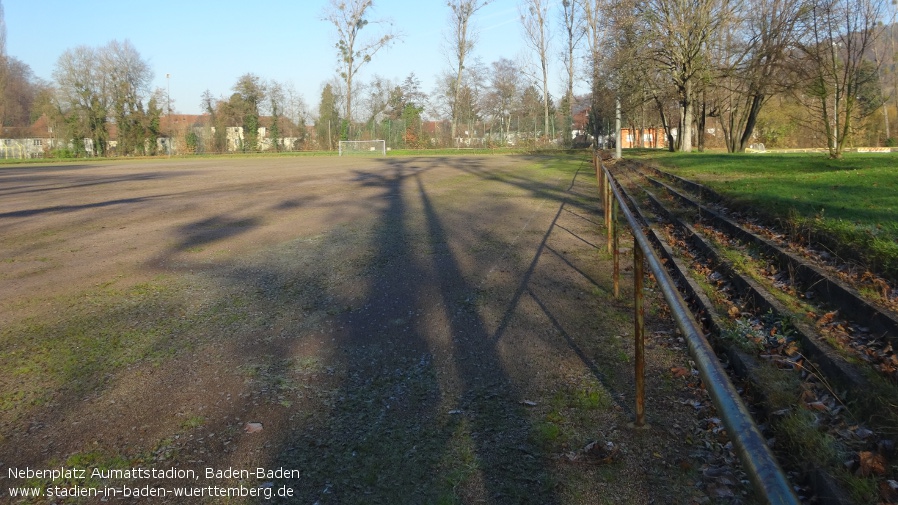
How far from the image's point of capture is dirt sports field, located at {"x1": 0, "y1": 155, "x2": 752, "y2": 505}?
3219 millimetres

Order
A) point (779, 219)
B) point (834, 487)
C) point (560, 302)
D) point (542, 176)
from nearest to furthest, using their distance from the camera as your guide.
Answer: point (834, 487) → point (560, 302) → point (779, 219) → point (542, 176)

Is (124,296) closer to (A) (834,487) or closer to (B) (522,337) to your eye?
(B) (522,337)

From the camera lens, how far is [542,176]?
2481cm

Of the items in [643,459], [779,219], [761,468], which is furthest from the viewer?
[779,219]

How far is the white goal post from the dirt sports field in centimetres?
4959

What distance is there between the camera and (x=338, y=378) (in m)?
4.52

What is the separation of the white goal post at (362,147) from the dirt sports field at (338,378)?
49591 millimetres

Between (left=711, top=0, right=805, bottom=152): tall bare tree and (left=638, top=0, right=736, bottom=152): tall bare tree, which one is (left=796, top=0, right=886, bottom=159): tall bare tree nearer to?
(left=711, top=0, right=805, bottom=152): tall bare tree

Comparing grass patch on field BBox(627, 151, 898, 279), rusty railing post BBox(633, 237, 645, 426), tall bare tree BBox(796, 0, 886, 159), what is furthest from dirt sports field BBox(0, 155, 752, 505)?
tall bare tree BBox(796, 0, 886, 159)

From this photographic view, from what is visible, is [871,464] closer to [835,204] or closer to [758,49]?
[835,204]

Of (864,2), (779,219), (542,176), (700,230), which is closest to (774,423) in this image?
Answer: (779,219)

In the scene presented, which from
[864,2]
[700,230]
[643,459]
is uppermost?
[864,2]

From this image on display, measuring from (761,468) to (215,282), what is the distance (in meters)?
6.50

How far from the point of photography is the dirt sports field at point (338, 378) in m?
3.22
